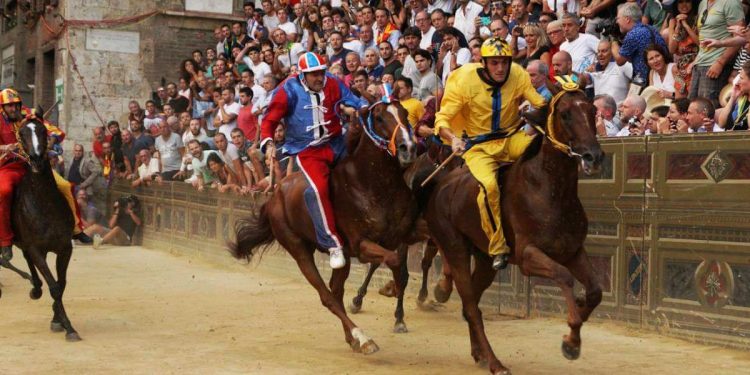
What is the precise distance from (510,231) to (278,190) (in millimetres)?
2885

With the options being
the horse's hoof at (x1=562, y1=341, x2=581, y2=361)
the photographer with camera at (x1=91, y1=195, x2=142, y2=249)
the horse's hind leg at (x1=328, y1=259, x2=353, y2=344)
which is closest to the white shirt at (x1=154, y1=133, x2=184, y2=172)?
the photographer with camera at (x1=91, y1=195, x2=142, y2=249)

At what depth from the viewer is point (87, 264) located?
695 inches

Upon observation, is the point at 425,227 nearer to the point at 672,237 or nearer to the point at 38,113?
the point at 672,237

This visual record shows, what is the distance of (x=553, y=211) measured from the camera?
7.51m

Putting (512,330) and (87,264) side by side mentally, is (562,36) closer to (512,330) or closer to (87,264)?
(512,330)

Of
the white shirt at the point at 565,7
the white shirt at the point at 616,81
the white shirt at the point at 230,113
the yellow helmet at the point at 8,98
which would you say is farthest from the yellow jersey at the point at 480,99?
the white shirt at the point at 230,113

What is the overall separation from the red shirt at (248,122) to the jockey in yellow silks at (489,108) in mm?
10337

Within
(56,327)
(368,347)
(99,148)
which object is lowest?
(56,327)

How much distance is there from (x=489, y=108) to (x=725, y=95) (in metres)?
2.94

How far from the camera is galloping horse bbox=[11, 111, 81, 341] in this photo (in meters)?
10.2

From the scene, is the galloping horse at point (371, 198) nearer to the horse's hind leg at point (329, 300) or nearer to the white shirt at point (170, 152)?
the horse's hind leg at point (329, 300)

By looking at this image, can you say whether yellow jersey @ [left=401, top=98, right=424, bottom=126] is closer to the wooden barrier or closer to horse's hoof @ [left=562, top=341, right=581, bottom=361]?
the wooden barrier

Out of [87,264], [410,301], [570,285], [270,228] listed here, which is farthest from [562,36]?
[87,264]

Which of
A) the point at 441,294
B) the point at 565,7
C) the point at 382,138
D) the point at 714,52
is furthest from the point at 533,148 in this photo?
the point at 565,7
